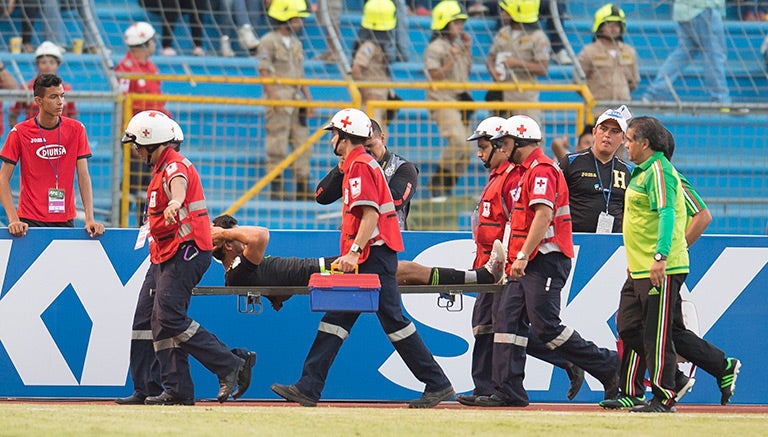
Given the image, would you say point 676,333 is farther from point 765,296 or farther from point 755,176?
point 755,176

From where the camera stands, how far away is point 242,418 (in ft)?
27.7

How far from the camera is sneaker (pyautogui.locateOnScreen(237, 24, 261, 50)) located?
16.0 metres

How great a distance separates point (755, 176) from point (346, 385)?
19.6 ft

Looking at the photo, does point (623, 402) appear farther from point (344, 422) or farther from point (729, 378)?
point (344, 422)

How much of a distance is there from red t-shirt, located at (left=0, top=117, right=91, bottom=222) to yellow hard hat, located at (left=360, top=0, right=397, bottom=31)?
5559 mm

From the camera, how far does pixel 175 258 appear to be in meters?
9.63

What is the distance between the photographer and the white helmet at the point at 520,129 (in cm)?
1016

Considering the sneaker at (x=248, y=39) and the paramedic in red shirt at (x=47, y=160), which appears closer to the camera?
the paramedic in red shirt at (x=47, y=160)

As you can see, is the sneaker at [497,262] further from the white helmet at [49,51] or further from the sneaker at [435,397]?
the white helmet at [49,51]

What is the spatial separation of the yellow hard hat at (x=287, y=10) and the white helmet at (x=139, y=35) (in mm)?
1366

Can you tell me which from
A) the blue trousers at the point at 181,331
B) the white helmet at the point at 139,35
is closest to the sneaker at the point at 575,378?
the blue trousers at the point at 181,331

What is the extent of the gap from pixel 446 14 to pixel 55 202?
6218 mm

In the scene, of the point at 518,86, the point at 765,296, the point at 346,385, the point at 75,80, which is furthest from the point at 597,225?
the point at 75,80

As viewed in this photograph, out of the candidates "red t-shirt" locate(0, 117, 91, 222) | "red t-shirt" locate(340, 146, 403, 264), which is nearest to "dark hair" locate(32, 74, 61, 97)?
"red t-shirt" locate(0, 117, 91, 222)
